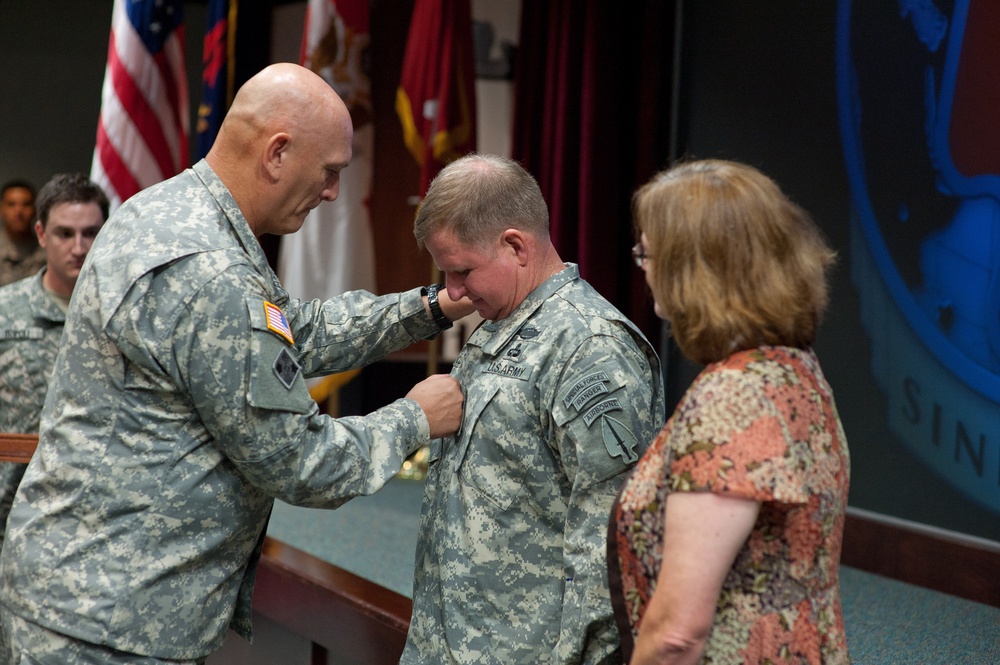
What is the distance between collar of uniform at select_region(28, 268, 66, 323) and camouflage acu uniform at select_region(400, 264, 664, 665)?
5.08 ft

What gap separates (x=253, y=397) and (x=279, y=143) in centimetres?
45

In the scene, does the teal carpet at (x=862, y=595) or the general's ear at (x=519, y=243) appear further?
the teal carpet at (x=862, y=595)

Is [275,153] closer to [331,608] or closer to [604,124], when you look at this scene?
[331,608]

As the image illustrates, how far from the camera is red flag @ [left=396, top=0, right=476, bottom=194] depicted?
421 centimetres

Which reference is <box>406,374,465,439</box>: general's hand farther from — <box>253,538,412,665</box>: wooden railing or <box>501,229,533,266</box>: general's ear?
<box>253,538,412,665</box>: wooden railing

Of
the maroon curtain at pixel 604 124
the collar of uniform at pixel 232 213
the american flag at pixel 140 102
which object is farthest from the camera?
the american flag at pixel 140 102

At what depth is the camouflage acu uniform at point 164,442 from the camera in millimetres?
1521

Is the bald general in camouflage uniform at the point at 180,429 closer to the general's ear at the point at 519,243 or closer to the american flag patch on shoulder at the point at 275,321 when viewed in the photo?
the american flag patch on shoulder at the point at 275,321

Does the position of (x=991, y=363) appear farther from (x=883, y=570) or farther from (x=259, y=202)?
(x=259, y=202)

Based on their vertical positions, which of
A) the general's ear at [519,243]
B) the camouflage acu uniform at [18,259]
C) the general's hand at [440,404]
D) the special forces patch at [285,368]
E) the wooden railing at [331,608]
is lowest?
the wooden railing at [331,608]

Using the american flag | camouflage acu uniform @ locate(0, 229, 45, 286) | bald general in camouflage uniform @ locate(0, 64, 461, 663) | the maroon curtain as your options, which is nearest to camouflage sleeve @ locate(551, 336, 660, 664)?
bald general in camouflage uniform @ locate(0, 64, 461, 663)

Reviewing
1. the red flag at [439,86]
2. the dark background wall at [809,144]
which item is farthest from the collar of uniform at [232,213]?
the red flag at [439,86]

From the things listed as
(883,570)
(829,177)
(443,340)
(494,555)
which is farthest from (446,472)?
(443,340)

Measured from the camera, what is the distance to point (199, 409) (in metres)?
1.54
